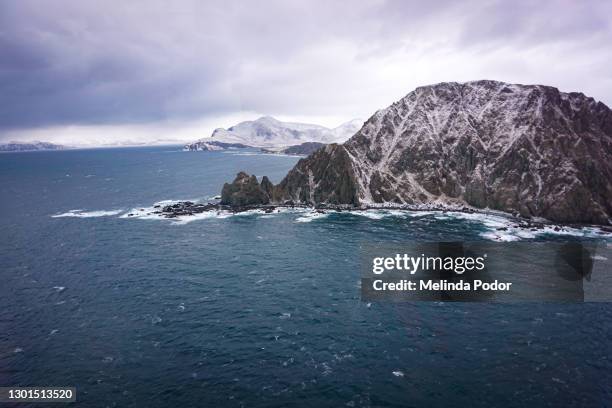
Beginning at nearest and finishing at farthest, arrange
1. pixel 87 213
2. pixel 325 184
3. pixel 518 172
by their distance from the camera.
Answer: pixel 518 172, pixel 87 213, pixel 325 184

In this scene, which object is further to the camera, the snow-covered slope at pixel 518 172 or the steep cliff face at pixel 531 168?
the snow-covered slope at pixel 518 172

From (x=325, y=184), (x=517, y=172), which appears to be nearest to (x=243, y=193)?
(x=325, y=184)

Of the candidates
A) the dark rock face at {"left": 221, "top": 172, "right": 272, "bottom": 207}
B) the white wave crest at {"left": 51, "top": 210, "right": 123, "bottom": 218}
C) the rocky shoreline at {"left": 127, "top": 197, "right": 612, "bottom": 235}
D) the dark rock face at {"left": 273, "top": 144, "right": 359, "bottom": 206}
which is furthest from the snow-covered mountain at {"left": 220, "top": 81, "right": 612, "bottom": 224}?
the white wave crest at {"left": 51, "top": 210, "right": 123, "bottom": 218}

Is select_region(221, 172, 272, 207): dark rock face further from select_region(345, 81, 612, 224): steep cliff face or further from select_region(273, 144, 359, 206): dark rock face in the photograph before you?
select_region(345, 81, 612, 224): steep cliff face

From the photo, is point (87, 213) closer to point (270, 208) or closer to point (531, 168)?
point (270, 208)

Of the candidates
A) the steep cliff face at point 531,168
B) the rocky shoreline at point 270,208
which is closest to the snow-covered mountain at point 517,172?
the steep cliff face at point 531,168

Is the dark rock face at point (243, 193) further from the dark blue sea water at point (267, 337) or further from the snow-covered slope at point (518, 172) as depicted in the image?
the dark blue sea water at point (267, 337)
